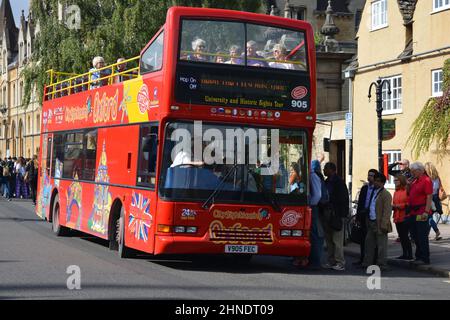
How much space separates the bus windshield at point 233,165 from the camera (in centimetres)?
1413

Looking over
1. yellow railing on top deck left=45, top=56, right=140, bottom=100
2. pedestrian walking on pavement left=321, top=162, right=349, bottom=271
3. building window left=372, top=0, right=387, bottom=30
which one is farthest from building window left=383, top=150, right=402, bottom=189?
pedestrian walking on pavement left=321, top=162, right=349, bottom=271

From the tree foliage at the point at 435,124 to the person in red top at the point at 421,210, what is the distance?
1153 centimetres

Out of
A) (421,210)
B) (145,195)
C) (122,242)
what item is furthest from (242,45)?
(421,210)

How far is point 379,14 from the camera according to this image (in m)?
33.9

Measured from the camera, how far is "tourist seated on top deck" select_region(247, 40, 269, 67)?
14625mm

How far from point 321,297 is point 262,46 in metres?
4.71

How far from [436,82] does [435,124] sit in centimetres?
192

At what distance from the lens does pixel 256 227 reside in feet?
47.3

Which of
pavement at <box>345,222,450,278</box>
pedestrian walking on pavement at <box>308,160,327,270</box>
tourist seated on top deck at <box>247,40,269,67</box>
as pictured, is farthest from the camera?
pavement at <box>345,222,450,278</box>

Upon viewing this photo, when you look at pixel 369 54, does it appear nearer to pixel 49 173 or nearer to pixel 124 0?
pixel 124 0

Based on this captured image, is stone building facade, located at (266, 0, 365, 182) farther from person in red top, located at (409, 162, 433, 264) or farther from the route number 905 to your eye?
the route number 905

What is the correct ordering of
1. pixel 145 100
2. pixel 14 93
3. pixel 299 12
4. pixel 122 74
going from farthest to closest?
pixel 14 93 → pixel 299 12 → pixel 122 74 → pixel 145 100

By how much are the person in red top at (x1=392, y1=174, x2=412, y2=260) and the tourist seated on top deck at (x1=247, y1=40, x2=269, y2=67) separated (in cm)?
410

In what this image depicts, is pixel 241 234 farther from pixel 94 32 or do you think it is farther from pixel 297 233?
pixel 94 32
